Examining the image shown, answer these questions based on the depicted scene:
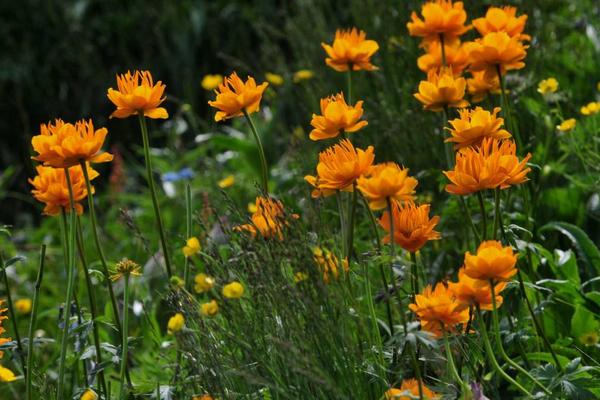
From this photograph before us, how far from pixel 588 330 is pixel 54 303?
2.00m

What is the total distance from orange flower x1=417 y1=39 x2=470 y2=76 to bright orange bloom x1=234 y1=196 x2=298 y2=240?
660 millimetres

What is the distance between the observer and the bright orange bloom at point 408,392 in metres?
1.32

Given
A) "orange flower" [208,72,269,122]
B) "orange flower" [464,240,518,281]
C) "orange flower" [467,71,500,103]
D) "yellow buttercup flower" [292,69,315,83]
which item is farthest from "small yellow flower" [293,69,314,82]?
"orange flower" [464,240,518,281]

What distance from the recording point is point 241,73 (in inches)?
186

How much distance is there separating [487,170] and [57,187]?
75 cm

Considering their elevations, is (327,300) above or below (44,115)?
below

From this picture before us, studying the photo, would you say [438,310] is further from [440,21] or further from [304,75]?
[304,75]

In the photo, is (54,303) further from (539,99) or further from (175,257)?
(539,99)

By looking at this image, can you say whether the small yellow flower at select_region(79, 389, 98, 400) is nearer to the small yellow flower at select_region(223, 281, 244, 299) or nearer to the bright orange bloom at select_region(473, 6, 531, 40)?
the small yellow flower at select_region(223, 281, 244, 299)

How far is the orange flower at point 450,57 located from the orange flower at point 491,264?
883mm

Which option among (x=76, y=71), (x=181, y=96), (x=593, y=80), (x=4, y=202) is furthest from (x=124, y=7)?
(x=593, y=80)

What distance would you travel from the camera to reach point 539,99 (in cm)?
289

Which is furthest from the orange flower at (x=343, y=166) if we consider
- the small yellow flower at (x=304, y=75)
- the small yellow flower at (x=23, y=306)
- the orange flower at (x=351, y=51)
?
the small yellow flower at (x=304, y=75)

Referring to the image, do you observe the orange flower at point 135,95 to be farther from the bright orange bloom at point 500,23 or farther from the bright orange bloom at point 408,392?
the bright orange bloom at point 500,23
